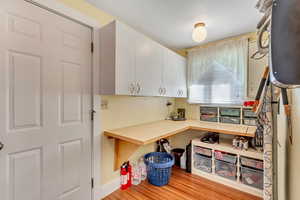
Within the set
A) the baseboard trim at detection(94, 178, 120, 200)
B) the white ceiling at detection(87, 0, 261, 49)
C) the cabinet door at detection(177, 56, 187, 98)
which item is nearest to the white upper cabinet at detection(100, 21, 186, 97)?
the white ceiling at detection(87, 0, 261, 49)

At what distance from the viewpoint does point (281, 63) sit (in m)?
0.45

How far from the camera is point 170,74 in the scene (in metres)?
2.41

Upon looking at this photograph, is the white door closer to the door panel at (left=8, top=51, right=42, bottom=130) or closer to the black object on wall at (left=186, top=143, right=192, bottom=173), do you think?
the door panel at (left=8, top=51, right=42, bottom=130)

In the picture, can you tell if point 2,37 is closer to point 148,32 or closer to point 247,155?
point 148,32

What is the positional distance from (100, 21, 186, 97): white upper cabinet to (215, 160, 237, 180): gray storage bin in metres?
1.38

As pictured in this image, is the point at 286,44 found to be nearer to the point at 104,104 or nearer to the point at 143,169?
the point at 104,104

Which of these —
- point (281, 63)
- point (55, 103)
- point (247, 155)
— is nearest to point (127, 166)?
point (55, 103)

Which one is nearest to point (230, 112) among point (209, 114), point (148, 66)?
point (209, 114)

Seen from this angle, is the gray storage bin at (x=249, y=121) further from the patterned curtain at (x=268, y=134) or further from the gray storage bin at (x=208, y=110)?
the patterned curtain at (x=268, y=134)

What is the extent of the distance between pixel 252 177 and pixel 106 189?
1.95 meters

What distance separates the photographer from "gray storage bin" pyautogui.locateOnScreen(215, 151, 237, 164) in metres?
2.02

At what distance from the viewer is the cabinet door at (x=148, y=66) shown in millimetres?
1783

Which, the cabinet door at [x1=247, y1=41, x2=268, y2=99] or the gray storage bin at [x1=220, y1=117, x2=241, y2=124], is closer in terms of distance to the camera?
the cabinet door at [x1=247, y1=41, x2=268, y2=99]

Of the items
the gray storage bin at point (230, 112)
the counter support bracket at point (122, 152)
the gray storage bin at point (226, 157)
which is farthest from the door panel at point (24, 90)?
the gray storage bin at point (230, 112)
